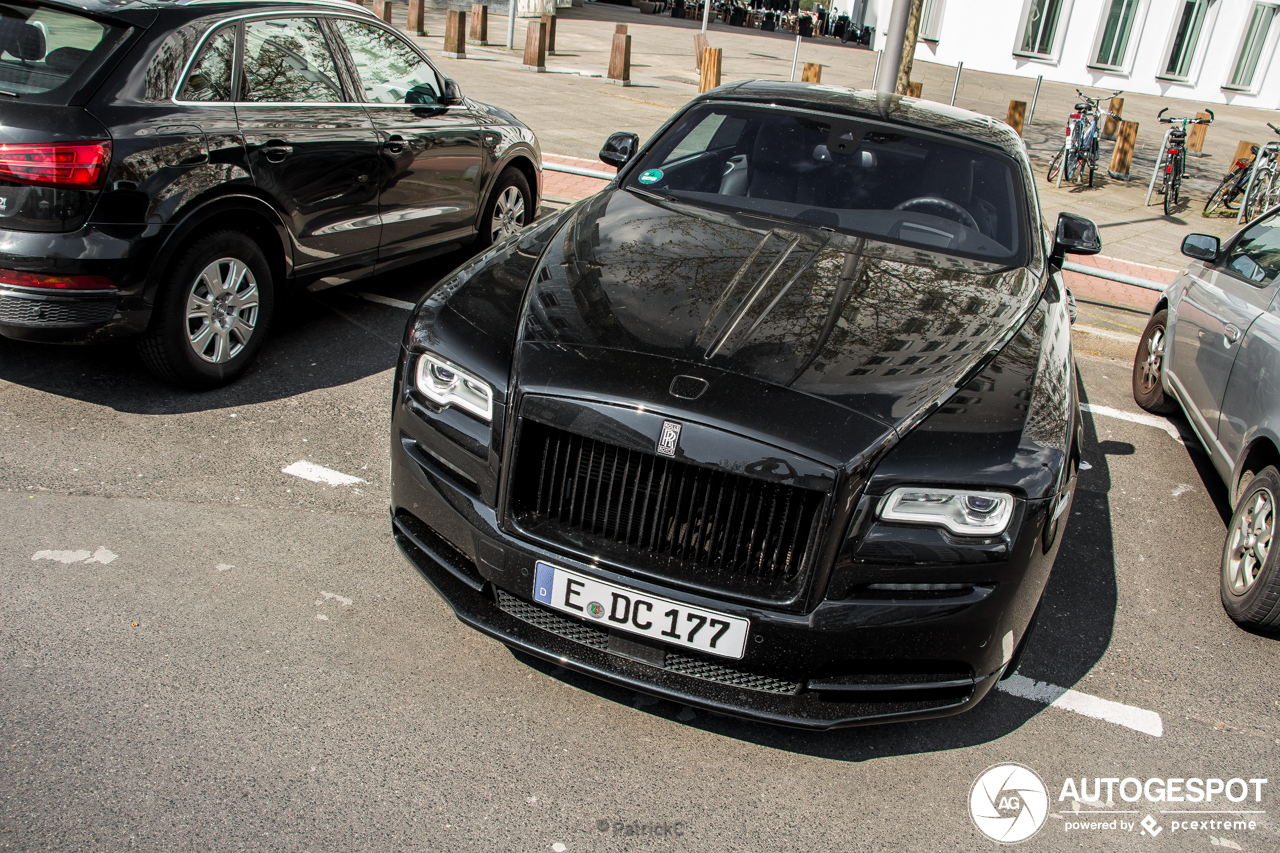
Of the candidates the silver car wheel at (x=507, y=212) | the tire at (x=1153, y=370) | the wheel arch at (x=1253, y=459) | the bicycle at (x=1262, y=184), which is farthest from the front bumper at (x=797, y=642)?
the bicycle at (x=1262, y=184)

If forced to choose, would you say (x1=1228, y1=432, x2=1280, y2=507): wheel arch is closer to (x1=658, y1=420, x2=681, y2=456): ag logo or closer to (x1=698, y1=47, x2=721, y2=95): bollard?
(x1=658, y1=420, x2=681, y2=456): ag logo

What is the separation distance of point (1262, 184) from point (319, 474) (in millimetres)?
12685

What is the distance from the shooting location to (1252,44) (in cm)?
3122

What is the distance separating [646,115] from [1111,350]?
999 centimetres

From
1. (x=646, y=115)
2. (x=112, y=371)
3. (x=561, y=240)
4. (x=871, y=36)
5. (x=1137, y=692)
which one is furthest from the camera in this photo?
(x=871, y=36)

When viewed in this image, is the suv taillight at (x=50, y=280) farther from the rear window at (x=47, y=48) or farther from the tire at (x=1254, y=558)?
the tire at (x=1254, y=558)

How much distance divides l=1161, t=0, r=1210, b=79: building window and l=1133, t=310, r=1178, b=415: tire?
101ft

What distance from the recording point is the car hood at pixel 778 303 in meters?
2.71

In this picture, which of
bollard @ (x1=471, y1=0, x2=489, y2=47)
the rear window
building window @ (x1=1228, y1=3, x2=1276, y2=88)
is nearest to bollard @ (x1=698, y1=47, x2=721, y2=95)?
bollard @ (x1=471, y1=0, x2=489, y2=47)

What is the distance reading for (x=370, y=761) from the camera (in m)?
2.62

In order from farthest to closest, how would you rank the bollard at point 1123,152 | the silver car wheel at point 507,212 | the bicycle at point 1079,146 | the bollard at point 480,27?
1. the bollard at point 480,27
2. the bollard at point 1123,152
3. the bicycle at point 1079,146
4. the silver car wheel at point 507,212

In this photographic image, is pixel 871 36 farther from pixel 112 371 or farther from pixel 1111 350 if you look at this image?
pixel 112 371

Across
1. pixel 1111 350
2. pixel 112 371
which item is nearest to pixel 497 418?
pixel 112 371

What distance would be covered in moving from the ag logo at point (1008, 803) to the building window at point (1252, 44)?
35782mm
